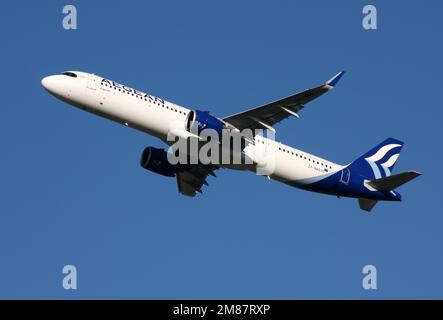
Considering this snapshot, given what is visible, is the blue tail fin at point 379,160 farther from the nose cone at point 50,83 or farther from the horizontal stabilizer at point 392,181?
the nose cone at point 50,83

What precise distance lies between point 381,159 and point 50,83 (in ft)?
74.0

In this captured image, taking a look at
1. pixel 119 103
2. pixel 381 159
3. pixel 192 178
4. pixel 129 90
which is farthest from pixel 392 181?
pixel 119 103

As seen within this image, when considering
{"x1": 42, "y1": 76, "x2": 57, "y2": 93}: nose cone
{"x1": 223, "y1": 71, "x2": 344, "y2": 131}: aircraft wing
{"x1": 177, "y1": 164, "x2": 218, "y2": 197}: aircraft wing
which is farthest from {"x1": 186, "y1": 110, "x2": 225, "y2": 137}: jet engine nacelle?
{"x1": 42, "y1": 76, "x2": 57, "y2": 93}: nose cone

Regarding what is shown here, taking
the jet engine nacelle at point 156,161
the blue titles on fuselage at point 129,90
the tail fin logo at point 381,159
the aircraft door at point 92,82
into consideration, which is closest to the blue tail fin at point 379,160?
the tail fin logo at point 381,159

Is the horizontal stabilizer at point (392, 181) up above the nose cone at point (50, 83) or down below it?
below

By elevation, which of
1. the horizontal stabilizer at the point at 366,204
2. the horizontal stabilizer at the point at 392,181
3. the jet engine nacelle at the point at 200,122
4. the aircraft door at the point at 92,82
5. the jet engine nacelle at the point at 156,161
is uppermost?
the aircraft door at the point at 92,82

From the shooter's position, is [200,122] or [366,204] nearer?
[200,122]

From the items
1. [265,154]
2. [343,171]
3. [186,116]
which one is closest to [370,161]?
[343,171]

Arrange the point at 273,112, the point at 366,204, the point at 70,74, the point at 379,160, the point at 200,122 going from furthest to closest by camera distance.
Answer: the point at 379,160, the point at 366,204, the point at 70,74, the point at 273,112, the point at 200,122

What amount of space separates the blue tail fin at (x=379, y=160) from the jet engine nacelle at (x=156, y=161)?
12.0 metres

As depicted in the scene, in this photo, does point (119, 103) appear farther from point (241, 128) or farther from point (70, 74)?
point (241, 128)

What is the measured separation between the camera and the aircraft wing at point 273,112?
4950 centimetres

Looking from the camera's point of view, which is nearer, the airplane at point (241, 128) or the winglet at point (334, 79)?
the winglet at point (334, 79)

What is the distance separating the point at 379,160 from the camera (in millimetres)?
59875
